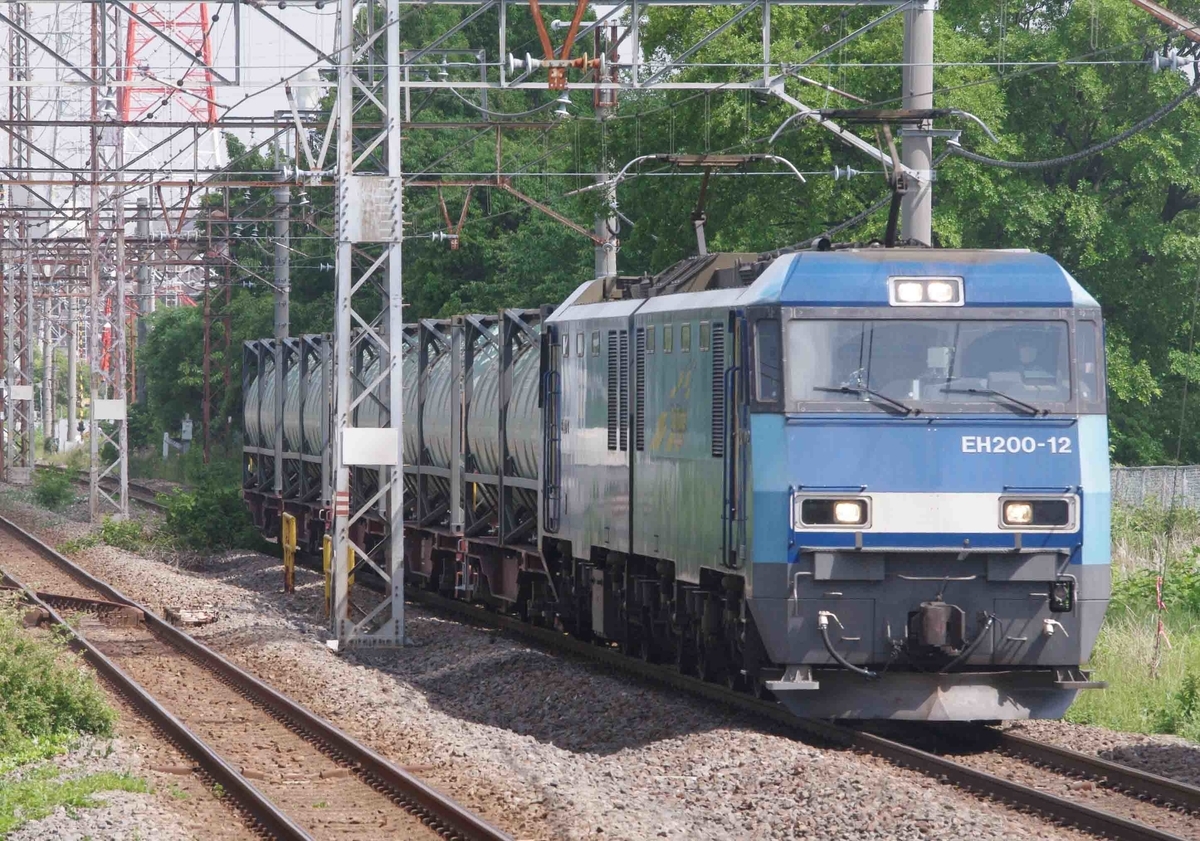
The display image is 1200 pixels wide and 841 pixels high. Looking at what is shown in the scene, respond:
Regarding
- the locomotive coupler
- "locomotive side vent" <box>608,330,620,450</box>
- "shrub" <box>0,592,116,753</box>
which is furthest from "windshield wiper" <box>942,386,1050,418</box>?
"shrub" <box>0,592,116,753</box>

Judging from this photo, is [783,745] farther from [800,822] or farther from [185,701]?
[185,701]

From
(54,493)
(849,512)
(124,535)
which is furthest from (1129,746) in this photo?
(54,493)

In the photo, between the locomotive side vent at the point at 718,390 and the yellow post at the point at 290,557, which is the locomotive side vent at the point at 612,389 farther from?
the yellow post at the point at 290,557

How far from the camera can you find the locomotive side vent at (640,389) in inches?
609

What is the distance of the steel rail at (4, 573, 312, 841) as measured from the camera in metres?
10.8

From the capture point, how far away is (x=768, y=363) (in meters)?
12.6

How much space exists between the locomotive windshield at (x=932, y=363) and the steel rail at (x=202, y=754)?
4.44m

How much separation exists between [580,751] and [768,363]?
11.1 feet

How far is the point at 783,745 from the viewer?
12.2 m

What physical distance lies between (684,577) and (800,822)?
4.31m

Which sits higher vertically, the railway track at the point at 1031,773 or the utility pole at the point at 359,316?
the utility pole at the point at 359,316

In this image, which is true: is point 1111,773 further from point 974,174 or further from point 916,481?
point 974,174

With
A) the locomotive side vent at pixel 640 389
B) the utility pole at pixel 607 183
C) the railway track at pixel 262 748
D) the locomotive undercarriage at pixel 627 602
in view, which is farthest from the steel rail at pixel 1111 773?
the utility pole at pixel 607 183

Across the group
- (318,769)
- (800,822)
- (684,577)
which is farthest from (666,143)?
(800,822)
